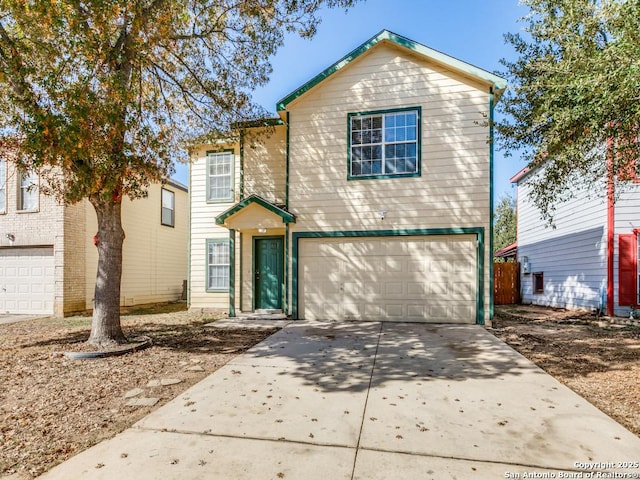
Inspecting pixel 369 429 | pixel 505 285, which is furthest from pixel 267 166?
pixel 505 285

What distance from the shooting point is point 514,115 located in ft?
22.6

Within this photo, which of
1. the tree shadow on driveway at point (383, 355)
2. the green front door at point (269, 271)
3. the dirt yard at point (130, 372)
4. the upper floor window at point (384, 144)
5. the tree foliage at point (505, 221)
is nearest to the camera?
the dirt yard at point (130, 372)

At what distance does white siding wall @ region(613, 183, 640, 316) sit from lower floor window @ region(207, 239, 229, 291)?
Answer: 12002 millimetres

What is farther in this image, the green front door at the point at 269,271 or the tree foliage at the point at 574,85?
the green front door at the point at 269,271

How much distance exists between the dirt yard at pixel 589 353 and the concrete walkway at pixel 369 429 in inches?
12.7

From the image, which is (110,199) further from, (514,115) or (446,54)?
(446,54)

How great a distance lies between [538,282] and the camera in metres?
15.3

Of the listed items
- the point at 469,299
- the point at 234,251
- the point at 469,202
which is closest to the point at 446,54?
the point at 469,202

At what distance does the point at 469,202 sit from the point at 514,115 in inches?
108

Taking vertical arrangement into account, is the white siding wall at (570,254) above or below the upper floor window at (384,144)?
below

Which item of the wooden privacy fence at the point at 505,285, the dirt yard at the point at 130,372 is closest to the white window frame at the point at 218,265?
the dirt yard at the point at 130,372

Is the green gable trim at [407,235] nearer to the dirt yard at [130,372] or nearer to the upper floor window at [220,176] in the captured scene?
the dirt yard at [130,372]

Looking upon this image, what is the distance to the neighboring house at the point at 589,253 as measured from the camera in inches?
→ 404

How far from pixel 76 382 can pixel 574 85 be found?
8.10 metres
